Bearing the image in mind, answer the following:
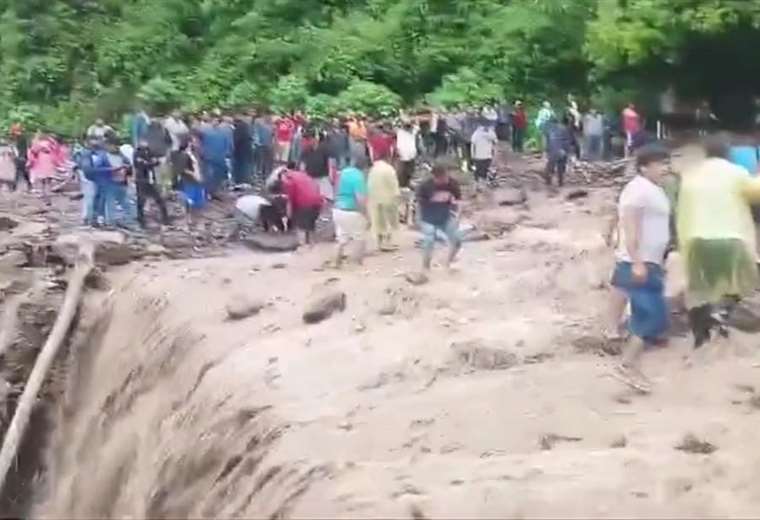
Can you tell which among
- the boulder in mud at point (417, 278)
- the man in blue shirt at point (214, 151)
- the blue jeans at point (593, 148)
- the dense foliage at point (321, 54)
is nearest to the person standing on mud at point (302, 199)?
the boulder in mud at point (417, 278)

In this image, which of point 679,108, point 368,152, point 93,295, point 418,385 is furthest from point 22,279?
point 679,108

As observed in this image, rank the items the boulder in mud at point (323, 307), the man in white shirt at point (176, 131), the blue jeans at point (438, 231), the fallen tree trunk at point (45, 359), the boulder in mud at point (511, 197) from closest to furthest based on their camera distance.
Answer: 1. the boulder in mud at point (323, 307)
2. the fallen tree trunk at point (45, 359)
3. the blue jeans at point (438, 231)
4. the boulder in mud at point (511, 197)
5. the man in white shirt at point (176, 131)

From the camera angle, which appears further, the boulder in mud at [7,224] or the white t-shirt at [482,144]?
the white t-shirt at [482,144]

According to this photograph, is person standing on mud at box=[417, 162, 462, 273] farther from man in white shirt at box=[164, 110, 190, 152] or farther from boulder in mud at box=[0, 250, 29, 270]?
man in white shirt at box=[164, 110, 190, 152]

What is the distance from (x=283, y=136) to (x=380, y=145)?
8.54 ft

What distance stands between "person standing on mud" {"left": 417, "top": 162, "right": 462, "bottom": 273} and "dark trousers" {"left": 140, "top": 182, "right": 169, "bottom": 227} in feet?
20.2

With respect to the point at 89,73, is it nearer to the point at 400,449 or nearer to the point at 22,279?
the point at 22,279

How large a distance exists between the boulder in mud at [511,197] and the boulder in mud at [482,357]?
33.6ft

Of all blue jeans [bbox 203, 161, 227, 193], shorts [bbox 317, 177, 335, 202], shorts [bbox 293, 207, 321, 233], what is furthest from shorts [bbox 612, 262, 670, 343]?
blue jeans [bbox 203, 161, 227, 193]

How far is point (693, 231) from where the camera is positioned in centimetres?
916

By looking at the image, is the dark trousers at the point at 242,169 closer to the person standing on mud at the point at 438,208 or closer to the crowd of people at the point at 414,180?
the crowd of people at the point at 414,180

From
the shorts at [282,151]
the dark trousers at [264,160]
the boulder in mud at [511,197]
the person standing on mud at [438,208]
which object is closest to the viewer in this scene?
the person standing on mud at [438,208]

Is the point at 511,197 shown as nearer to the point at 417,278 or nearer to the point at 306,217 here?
the point at 306,217

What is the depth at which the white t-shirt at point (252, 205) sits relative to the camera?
1895cm
